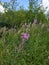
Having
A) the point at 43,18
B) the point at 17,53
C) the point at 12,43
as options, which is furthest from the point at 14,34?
the point at 43,18

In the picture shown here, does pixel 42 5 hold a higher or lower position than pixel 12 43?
higher

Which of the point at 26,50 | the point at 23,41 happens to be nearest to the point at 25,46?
the point at 26,50

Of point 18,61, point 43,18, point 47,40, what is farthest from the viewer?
point 43,18

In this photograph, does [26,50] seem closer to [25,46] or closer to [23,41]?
[25,46]

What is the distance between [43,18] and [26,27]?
38.6ft

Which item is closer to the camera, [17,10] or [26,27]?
[26,27]

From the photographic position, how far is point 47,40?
6426 mm

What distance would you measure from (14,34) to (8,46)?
0.64 m

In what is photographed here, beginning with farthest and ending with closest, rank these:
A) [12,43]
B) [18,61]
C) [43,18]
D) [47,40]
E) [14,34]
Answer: [43,18], [47,40], [14,34], [12,43], [18,61]

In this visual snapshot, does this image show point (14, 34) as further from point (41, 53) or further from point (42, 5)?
point (42, 5)

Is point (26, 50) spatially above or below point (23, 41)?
below

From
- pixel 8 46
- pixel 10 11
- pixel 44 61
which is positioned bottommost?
pixel 44 61

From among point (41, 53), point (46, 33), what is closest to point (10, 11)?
point (46, 33)

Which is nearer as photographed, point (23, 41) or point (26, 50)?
point (23, 41)
